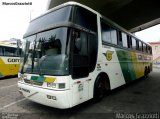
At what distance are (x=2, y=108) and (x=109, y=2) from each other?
1145 centimetres

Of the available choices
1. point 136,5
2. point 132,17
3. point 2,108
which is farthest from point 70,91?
point 132,17

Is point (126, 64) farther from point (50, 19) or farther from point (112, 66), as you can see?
point (50, 19)

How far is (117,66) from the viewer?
7.30 metres

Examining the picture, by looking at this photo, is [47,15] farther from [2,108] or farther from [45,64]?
[2,108]

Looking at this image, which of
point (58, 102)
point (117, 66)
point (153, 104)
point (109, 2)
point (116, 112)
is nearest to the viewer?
point (58, 102)

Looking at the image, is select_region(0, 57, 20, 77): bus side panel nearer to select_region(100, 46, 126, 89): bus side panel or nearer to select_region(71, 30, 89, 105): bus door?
select_region(100, 46, 126, 89): bus side panel

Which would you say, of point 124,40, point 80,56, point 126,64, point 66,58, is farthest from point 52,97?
point 124,40

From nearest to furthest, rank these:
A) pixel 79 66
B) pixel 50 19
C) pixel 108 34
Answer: pixel 79 66, pixel 50 19, pixel 108 34

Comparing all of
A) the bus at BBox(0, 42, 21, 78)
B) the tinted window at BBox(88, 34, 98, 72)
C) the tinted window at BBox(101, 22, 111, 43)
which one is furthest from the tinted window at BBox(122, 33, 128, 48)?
the bus at BBox(0, 42, 21, 78)

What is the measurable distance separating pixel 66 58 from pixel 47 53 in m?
0.75

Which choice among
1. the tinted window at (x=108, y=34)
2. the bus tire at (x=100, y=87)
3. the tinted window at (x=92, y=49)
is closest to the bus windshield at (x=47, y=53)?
the tinted window at (x=92, y=49)

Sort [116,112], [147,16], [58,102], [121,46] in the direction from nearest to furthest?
[58,102]
[116,112]
[121,46]
[147,16]

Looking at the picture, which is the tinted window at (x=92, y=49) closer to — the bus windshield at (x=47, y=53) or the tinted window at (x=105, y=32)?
the tinted window at (x=105, y=32)

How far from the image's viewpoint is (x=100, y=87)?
5.91 m
